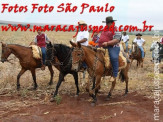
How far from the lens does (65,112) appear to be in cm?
646

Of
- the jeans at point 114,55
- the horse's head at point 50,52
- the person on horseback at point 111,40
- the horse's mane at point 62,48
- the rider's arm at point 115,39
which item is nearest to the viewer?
the rider's arm at point 115,39

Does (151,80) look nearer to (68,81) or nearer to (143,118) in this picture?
(68,81)

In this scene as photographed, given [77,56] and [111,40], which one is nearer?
[77,56]

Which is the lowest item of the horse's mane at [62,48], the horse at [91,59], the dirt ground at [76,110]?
the dirt ground at [76,110]

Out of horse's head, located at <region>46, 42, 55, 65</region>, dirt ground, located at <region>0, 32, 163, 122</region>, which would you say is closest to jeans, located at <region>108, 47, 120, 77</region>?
dirt ground, located at <region>0, 32, 163, 122</region>

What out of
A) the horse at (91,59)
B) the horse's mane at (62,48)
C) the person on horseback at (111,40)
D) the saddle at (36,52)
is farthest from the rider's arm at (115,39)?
the saddle at (36,52)

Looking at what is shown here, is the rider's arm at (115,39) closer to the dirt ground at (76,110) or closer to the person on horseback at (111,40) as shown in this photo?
the person on horseback at (111,40)

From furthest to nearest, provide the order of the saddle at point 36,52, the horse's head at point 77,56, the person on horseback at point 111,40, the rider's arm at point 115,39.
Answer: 1. the saddle at point 36,52
2. the person on horseback at point 111,40
3. the rider's arm at point 115,39
4. the horse's head at point 77,56

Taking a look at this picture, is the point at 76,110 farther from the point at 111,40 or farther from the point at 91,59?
the point at 111,40

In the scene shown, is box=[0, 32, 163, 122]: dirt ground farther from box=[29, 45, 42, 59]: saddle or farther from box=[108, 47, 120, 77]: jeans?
box=[29, 45, 42, 59]: saddle

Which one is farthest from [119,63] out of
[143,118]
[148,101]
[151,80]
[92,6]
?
[92,6]

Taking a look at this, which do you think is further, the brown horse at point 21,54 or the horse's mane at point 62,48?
the brown horse at point 21,54

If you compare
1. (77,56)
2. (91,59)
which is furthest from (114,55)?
(77,56)

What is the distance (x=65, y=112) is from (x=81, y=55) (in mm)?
1827
